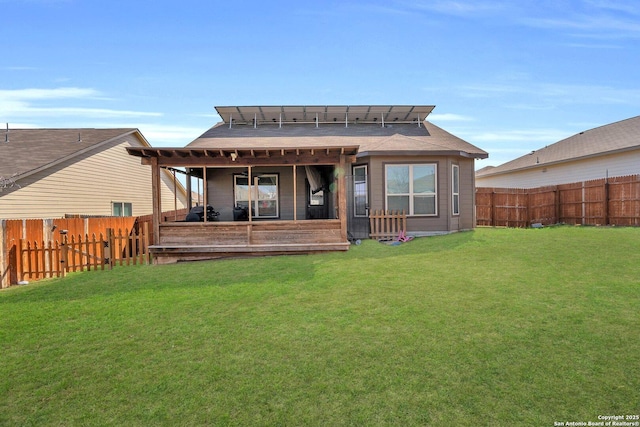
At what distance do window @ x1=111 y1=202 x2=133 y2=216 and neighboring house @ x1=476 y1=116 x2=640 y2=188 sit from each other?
25755 millimetres

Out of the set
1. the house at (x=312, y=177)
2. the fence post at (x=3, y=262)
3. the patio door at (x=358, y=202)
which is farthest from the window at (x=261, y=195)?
the fence post at (x=3, y=262)

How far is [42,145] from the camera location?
658 inches

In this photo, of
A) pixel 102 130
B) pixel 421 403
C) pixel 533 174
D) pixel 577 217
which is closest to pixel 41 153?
pixel 102 130

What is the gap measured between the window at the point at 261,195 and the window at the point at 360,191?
11.2ft

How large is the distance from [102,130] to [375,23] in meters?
16.7

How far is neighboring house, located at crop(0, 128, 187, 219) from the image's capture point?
545 inches

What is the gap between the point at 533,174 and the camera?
22.9 meters

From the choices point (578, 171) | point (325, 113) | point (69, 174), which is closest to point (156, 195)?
point (69, 174)

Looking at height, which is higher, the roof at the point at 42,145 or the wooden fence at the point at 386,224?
the roof at the point at 42,145

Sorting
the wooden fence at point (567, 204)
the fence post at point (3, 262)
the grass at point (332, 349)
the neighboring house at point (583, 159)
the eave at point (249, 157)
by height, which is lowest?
the grass at point (332, 349)

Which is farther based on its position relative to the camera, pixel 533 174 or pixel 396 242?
pixel 533 174

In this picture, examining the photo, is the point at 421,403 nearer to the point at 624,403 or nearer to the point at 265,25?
the point at 624,403

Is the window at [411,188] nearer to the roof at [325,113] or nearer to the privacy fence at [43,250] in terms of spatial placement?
the roof at [325,113]

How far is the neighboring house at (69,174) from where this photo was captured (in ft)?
45.4
